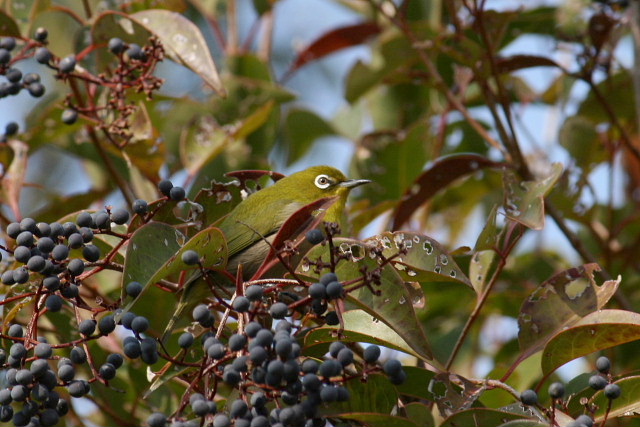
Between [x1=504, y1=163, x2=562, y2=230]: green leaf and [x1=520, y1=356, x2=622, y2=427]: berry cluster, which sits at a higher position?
[x1=504, y1=163, x2=562, y2=230]: green leaf

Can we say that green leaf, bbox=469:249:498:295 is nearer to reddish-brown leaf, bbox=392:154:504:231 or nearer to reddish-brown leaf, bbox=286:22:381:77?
reddish-brown leaf, bbox=392:154:504:231

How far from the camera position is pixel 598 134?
165 inches

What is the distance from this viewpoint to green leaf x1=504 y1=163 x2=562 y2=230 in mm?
2727

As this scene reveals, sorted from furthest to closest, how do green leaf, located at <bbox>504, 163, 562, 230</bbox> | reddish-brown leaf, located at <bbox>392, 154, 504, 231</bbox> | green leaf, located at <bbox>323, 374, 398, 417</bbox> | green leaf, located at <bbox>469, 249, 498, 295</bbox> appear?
reddish-brown leaf, located at <bbox>392, 154, 504, 231</bbox> → green leaf, located at <bbox>469, 249, 498, 295</bbox> → green leaf, located at <bbox>504, 163, 562, 230</bbox> → green leaf, located at <bbox>323, 374, 398, 417</bbox>

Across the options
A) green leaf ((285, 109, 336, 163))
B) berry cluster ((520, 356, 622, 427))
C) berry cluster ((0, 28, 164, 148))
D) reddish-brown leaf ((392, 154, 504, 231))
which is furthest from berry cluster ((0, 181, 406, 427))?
green leaf ((285, 109, 336, 163))

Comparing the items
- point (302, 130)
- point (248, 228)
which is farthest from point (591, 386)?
point (302, 130)

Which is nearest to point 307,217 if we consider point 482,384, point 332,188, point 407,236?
point 407,236

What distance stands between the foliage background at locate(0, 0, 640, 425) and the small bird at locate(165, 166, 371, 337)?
19 centimetres

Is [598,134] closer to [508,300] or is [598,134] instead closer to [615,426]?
[508,300]

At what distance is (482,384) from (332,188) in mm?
1782

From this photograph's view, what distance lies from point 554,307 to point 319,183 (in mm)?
1600

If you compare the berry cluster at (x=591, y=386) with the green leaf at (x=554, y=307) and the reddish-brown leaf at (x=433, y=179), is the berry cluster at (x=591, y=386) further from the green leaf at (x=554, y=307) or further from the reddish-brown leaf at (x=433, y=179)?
the reddish-brown leaf at (x=433, y=179)

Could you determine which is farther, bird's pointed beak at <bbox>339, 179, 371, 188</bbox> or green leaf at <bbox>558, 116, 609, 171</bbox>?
green leaf at <bbox>558, 116, 609, 171</bbox>

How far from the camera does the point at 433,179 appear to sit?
3818mm
